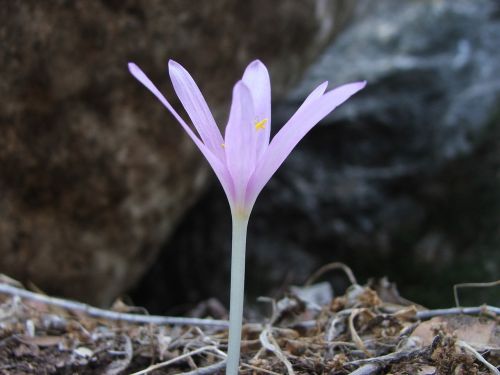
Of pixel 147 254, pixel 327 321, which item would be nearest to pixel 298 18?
pixel 147 254

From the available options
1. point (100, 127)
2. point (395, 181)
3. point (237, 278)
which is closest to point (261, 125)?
point (237, 278)

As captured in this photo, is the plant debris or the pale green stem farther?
the plant debris

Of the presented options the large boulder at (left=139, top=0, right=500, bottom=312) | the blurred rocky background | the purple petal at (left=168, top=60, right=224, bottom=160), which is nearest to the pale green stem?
the purple petal at (left=168, top=60, right=224, bottom=160)

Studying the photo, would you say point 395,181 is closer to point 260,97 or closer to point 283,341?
point 283,341

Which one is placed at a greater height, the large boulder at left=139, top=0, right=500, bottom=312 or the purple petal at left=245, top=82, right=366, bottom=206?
the large boulder at left=139, top=0, right=500, bottom=312

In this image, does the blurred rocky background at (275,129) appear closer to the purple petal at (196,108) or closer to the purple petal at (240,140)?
the purple petal at (196,108)

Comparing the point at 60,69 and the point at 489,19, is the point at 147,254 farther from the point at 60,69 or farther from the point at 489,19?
the point at 489,19

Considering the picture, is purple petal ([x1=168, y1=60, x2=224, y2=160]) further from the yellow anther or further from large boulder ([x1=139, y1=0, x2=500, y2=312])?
large boulder ([x1=139, y1=0, x2=500, y2=312])
